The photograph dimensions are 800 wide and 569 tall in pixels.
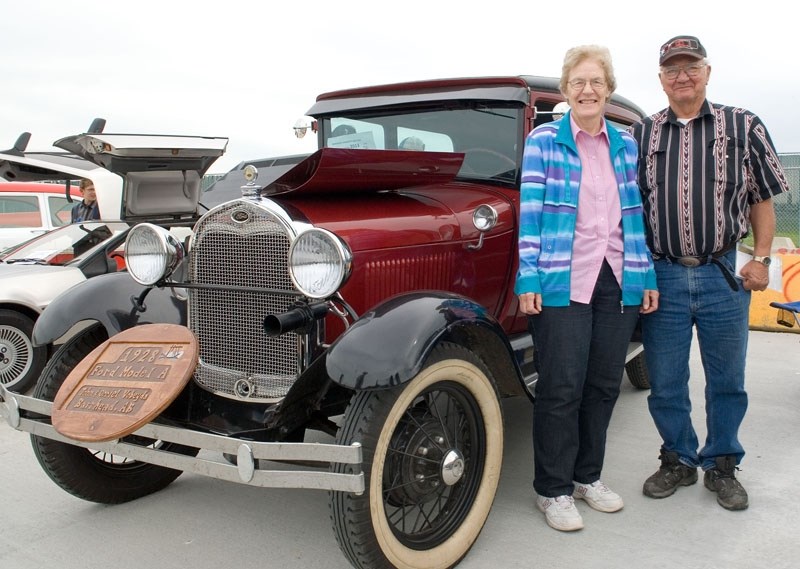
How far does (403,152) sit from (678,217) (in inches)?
46.3

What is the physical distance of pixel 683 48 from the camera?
2746 mm

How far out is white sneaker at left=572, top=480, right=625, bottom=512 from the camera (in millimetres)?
2908

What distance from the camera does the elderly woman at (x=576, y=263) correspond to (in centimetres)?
262

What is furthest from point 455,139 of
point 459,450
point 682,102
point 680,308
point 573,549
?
point 573,549

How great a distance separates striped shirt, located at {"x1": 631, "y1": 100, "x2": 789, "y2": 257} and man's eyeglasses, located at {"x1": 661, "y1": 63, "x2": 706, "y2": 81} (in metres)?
0.15

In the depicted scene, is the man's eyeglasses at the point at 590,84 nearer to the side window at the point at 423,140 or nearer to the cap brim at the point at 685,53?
the cap brim at the point at 685,53

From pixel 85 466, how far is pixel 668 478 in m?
2.59

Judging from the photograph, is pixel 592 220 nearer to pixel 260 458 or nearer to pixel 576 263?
pixel 576 263

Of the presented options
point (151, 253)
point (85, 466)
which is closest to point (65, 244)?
point (85, 466)

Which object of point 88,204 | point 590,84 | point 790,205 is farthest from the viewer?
point 790,205

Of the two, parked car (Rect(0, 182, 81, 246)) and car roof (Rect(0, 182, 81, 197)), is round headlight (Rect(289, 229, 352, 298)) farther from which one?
car roof (Rect(0, 182, 81, 197))

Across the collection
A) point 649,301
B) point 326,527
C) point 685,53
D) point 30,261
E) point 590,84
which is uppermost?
point 685,53

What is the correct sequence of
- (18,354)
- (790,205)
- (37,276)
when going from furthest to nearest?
(790,205) → (37,276) → (18,354)

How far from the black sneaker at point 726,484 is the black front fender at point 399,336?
4.37 feet
